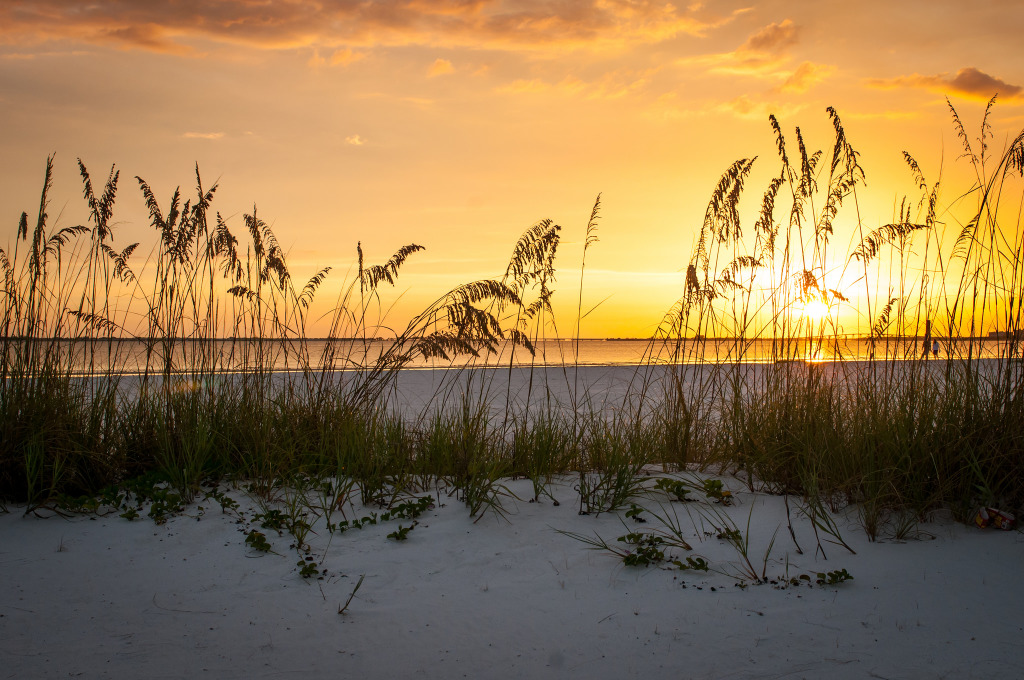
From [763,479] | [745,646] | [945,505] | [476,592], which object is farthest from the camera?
[763,479]

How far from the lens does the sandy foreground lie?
2.14m

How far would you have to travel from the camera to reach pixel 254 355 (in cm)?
462

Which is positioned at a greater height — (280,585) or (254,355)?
(254,355)

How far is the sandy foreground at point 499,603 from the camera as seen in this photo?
2139 mm

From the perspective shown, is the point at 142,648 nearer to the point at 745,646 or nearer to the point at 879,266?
the point at 745,646

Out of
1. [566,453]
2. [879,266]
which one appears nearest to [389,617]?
[566,453]

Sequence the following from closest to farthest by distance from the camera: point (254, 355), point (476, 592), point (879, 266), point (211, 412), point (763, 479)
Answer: point (476, 592), point (763, 479), point (211, 412), point (879, 266), point (254, 355)

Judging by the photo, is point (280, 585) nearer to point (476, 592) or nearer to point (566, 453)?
point (476, 592)

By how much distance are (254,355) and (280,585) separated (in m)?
2.34

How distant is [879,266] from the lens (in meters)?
4.33

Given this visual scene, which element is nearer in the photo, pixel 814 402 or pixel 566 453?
pixel 814 402

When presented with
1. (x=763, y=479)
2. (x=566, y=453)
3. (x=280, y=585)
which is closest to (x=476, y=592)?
(x=280, y=585)

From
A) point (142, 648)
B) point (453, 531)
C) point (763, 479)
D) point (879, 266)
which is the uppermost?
point (879, 266)

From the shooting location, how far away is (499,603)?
99.0 inches
